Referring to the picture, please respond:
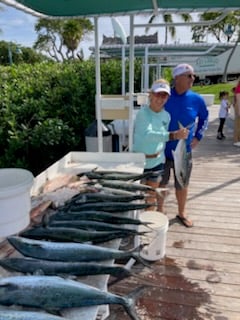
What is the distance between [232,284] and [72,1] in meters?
3.12

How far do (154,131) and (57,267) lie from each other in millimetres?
1957

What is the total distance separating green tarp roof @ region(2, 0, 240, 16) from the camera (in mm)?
3143

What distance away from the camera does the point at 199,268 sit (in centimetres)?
333

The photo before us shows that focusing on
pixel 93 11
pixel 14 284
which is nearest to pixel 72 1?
pixel 93 11

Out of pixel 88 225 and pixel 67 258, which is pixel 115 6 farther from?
pixel 67 258

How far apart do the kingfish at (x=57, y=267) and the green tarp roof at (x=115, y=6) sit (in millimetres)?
2283

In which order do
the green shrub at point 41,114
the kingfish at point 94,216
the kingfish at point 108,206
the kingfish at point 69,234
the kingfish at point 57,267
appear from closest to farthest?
1. the kingfish at point 57,267
2. the kingfish at point 69,234
3. the kingfish at point 94,216
4. the kingfish at point 108,206
5. the green shrub at point 41,114

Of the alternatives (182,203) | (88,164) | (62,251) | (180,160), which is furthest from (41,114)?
(62,251)

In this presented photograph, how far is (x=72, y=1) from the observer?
3.26 meters

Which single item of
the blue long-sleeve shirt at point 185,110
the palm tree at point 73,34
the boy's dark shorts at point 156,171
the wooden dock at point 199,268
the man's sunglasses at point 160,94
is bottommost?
the wooden dock at point 199,268

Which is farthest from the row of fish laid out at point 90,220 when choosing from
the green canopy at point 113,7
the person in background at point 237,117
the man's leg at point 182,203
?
the person in background at point 237,117

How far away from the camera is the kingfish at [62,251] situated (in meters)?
1.74

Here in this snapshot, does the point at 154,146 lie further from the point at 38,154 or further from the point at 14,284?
the point at 38,154

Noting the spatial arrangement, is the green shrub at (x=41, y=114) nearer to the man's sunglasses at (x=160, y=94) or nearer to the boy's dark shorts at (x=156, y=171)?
the boy's dark shorts at (x=156, y=171)
